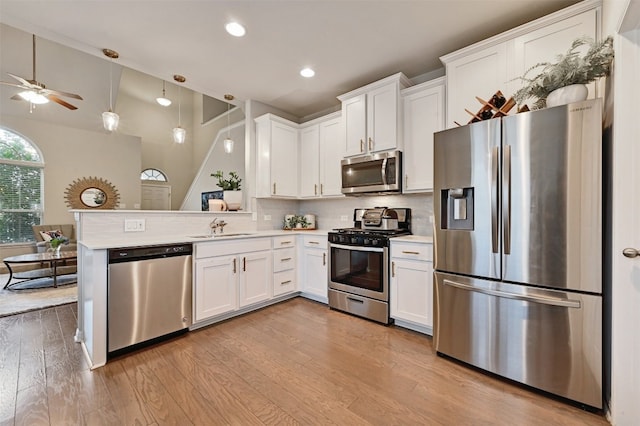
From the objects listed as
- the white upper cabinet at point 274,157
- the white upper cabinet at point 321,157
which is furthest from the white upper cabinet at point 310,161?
the white upper cabinet at point 274,157

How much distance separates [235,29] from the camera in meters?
2.38

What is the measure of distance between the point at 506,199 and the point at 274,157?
284 cm

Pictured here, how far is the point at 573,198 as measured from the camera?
61.7 inches

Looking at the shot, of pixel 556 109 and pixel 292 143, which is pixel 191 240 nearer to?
pixel 292 143

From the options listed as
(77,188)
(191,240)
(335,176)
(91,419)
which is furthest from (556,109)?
(77,188)

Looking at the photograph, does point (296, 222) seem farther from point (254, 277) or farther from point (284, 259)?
point (254, 277)

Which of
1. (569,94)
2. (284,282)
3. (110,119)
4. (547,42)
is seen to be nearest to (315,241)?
(284,282)

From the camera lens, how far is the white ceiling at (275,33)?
2117mm

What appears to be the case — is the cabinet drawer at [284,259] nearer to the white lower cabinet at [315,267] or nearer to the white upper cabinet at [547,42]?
the white lower cabinet at [315,267]

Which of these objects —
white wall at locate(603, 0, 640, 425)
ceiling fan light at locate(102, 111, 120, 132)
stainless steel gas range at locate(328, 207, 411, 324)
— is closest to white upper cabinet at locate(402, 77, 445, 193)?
stainless steel gas range at locate(328, 207, 411, 324)

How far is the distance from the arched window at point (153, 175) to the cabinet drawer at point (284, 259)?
20.8 ft

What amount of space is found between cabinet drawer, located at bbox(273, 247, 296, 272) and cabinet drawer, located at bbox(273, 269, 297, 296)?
0.06m

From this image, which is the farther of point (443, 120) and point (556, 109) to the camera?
point (443, 120)

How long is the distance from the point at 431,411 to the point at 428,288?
107cm
